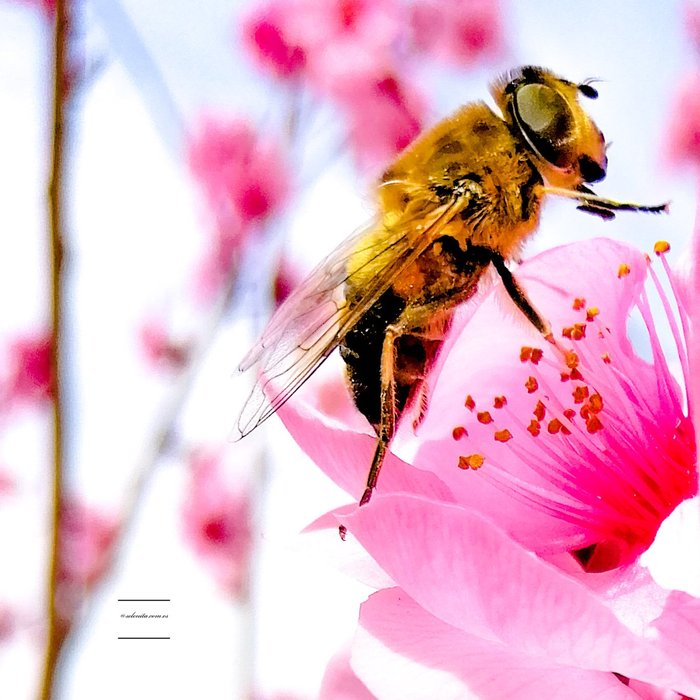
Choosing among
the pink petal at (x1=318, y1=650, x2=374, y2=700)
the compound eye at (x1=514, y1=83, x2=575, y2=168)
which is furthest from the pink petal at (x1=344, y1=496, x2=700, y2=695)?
the compound eye at (x1=514, y1=83, x2=575, y2=168)

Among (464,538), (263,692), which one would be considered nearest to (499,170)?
(464,538)

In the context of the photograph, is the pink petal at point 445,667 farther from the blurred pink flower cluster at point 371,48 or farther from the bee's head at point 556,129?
the blurred pink flower cluster at point 371,48

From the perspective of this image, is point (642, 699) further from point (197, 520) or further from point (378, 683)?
point (197, 520)

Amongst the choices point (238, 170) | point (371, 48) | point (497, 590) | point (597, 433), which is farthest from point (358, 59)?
point (497, 590)

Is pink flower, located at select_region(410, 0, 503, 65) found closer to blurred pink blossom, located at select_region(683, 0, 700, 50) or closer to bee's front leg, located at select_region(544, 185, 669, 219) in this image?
blurred pink blossom, located at select_region(683, 0, 700, 50)

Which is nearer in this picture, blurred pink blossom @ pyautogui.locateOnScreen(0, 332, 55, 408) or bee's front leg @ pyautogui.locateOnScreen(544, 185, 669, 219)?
bee's front leg @ pyautogui.locateOnScreen(544, 185, 669, 219)

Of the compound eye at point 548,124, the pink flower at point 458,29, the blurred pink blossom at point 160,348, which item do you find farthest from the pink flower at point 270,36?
the compound eye at point 548,124

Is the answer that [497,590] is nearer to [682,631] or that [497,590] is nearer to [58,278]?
[682,631]
